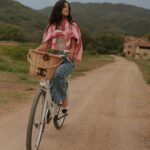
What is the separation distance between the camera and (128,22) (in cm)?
17925

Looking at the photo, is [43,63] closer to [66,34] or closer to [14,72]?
[66,34]

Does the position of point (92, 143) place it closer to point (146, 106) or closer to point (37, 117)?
point (37, 117)

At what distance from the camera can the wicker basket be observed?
18.5 feet

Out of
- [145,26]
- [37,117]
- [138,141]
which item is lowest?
[145,26]

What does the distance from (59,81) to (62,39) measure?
60 centimetres

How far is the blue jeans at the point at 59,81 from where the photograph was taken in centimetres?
608

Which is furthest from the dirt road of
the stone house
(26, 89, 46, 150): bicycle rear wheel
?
the stone house

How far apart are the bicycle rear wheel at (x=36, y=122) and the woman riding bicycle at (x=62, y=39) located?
427mm

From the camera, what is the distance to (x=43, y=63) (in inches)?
222

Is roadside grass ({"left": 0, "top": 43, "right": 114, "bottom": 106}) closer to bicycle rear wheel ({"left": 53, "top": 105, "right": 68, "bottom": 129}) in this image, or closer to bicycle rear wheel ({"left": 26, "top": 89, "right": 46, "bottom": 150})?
bicycle rear wheel ({"left": 53, "top": 105, "right": 68, "bottom": 129})

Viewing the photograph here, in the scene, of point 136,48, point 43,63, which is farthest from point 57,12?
point 136,48

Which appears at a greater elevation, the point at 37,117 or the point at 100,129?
the point at 37,117

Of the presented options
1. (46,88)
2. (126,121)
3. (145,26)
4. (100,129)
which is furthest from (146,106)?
(145,26)

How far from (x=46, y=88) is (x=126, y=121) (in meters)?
2.91
